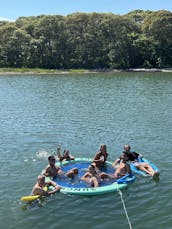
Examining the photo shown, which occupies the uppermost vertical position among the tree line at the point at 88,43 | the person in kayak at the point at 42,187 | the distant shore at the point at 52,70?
the tree line at the point at 88,43

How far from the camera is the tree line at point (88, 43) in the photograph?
322 ft

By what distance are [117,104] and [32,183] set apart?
79.1ft

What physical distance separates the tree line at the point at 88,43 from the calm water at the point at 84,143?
159ft

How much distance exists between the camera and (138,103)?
135ft

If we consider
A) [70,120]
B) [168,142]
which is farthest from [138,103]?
[168,142]

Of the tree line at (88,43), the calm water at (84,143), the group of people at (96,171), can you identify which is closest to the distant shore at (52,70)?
the tree line at (88,43)

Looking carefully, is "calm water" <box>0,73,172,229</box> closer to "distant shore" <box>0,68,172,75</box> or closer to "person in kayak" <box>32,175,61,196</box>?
"person in kayak" <box>32,175,61,196</box>

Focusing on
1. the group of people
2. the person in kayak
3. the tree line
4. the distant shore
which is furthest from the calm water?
the tree line

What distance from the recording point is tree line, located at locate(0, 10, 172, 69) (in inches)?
3868

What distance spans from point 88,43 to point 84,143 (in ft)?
257

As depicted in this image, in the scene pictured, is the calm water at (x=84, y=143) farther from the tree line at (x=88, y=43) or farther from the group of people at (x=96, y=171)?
the tree line at (x=88, y=43)

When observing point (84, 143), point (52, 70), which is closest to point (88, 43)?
point (52, 70)

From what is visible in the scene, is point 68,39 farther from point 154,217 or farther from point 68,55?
point 154,217

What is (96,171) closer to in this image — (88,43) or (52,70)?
(52,70)
